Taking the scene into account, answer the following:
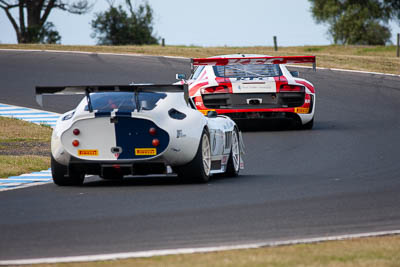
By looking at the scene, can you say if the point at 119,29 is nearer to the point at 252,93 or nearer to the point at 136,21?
the point at 136,21

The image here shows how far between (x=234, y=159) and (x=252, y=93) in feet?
18.7

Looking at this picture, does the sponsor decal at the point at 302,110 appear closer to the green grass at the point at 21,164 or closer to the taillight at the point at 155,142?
the green grass at the point at 21,164

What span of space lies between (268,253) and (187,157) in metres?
4.49

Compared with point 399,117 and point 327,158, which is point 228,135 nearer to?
point 327,158

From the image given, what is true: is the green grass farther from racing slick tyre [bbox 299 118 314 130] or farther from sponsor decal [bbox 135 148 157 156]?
racing slick tyre [bbox 299 118 314 130]

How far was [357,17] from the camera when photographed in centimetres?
7831

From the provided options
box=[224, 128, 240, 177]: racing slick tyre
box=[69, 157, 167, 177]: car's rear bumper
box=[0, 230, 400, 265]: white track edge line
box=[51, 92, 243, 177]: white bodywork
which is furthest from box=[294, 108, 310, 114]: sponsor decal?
box=[0, 230, 400, 265]: white track edge line

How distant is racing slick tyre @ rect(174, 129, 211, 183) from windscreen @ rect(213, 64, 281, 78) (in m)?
7.25

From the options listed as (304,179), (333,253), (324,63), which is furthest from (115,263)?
(324,63)

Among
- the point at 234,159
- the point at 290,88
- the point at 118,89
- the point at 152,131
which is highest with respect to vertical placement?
the point at 118,89

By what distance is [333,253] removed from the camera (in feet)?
19.8

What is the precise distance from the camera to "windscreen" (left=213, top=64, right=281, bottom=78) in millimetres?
18125

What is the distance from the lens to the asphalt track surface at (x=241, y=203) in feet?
22.6

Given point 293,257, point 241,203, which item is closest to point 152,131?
point 241,203
